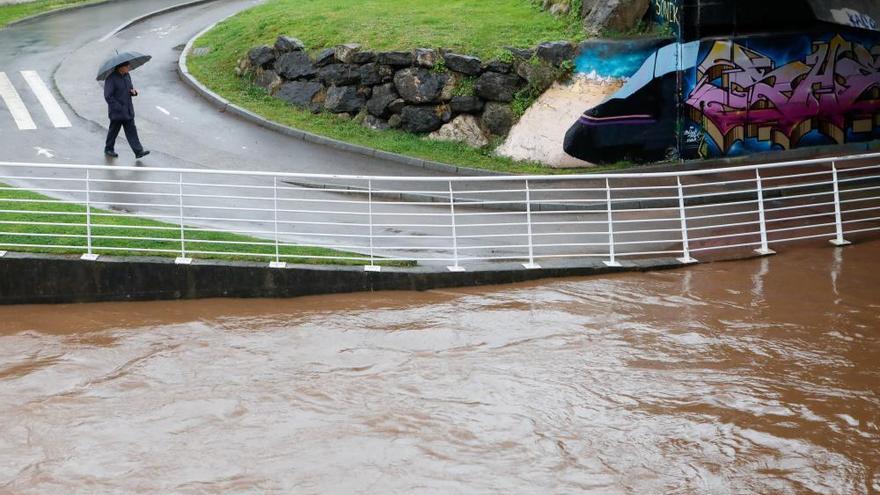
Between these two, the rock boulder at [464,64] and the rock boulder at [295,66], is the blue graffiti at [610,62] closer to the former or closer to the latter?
the rock boulder at [464,64]

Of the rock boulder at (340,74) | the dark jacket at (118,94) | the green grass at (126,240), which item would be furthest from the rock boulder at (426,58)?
the green grass at (126,240)

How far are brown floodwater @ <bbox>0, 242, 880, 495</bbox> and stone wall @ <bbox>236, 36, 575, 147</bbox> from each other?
27.9 ft

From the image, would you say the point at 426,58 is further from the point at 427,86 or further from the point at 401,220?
the point at 401,220

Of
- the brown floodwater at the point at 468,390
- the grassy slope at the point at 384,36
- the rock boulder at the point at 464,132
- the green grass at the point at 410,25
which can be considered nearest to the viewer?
the brown floodwater at the point at 468,390

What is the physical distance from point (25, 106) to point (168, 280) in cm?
1127

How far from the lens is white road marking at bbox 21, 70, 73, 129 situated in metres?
21.4

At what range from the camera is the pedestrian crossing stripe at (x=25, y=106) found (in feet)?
69.6

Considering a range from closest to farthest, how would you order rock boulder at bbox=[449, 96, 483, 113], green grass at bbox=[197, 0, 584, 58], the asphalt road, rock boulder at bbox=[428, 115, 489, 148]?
the asphalt road → rock boulder at bbox=[428, 115, 489, 148] → rock boulder at bbox=[449, 96, 483, 113] → green grass at bbox=[197, 0, 584, 58]

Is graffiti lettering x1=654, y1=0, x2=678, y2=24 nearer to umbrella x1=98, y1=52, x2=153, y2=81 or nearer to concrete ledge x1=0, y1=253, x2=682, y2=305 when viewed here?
concrete ledge x1=0, y1=253, x2=682, y2=305

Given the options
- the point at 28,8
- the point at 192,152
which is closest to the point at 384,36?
the point at 192,152

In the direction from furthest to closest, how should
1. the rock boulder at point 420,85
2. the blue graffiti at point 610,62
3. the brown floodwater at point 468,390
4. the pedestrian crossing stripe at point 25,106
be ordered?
1. the rock boulder at point 420,85
2. the pedestrian crossing stripe at point 25,106
3. the blue graffiti at point 610,62
4. the brown floodwater at point 468,390

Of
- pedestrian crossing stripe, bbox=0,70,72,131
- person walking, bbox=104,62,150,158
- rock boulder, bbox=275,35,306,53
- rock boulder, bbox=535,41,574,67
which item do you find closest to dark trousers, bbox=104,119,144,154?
person walking, bbox=104,62,150,158

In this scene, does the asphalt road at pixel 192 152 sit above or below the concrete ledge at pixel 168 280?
above

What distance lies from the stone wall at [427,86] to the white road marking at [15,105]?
528 centimetres
